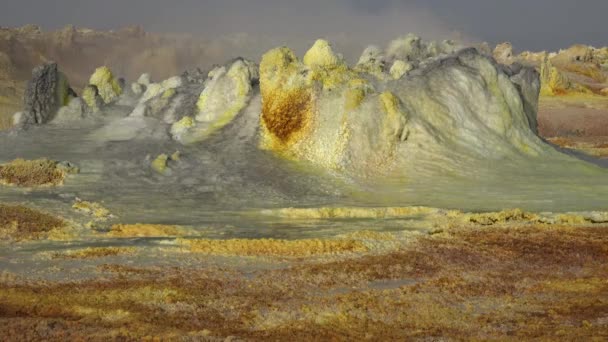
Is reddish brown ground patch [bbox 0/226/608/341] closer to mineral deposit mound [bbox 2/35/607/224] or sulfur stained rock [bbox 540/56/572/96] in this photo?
mineral deposit mound [bbox 2/35/607/224]

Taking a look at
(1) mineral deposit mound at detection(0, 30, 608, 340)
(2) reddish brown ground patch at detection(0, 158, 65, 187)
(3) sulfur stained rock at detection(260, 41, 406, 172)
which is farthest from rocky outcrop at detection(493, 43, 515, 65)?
(2) reddish brown ground patch at detection(0, 158, 65, 187)

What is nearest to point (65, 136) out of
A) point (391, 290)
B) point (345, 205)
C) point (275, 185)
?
point (275, 185)

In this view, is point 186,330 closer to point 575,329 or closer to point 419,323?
point 419,323

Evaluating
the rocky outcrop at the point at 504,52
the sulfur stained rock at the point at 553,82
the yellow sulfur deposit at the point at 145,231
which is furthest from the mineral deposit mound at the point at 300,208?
the rocky outcrop at the point at 504,52

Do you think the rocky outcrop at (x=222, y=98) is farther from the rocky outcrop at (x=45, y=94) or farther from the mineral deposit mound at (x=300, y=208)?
the rocky outcrop at (x=45, y=94)

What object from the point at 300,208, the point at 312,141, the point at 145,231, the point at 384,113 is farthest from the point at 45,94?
the point at 145,231
